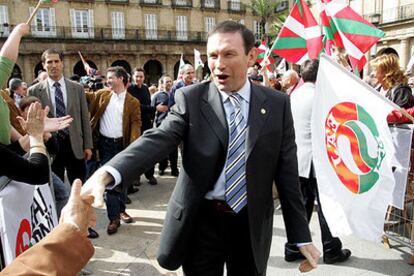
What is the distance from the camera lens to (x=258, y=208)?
2.02m

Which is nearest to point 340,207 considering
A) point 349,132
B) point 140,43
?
point 349,132

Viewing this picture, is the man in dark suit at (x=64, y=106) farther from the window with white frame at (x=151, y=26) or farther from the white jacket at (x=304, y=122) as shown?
the window with white frame at (x=151, y=26)

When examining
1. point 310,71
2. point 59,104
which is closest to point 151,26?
point 59,104

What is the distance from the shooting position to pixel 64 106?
4.31m

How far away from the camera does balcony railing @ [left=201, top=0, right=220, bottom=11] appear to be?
37406 millimetres

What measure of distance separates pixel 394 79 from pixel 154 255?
343cm

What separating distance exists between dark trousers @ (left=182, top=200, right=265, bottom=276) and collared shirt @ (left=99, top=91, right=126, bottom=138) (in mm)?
3060

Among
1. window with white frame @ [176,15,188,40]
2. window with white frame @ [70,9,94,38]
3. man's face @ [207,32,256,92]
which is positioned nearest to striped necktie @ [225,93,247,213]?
man's face @ [207,32,256,92]

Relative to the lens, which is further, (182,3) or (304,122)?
(182,3)

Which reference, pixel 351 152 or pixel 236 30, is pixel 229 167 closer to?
pixel 236 30

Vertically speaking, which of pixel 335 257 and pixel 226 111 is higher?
pixel 226 111

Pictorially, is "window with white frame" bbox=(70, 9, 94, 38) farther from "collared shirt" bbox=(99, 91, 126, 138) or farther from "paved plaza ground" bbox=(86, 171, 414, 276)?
"paved plaza ground" bbox=(86, 171, 414, 276)

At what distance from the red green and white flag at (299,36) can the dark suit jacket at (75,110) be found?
3.03 metres

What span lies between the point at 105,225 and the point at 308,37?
13.1 ft
